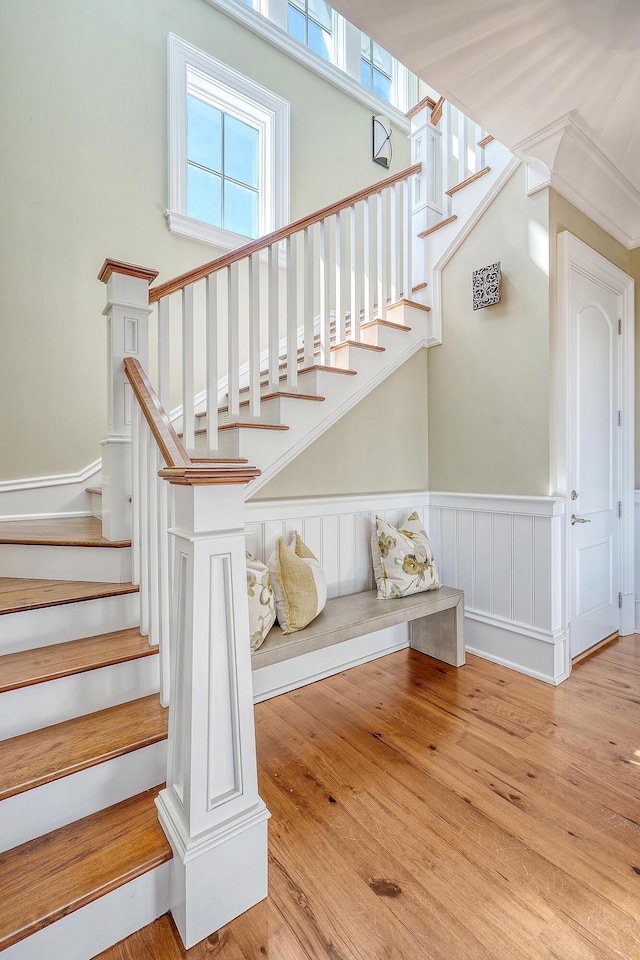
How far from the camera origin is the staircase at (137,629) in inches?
42.3

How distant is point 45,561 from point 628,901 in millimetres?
2116

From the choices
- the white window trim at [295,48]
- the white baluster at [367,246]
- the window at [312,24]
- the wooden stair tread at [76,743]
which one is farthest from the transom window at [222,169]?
the wooden stair tread at [76,743]

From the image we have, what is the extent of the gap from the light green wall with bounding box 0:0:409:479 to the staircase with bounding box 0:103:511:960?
0.61 meters

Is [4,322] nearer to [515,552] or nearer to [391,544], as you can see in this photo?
[391,544]

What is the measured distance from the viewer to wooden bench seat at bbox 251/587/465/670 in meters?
1.87

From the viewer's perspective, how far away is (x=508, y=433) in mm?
2471

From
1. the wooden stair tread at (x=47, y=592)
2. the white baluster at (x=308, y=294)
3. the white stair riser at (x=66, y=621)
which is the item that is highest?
the white baluster at (x=308, y=294)

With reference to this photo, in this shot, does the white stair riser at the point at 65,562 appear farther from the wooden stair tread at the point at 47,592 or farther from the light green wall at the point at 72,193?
the light green wall at the point at 72,193

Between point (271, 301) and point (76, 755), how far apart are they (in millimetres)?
1894

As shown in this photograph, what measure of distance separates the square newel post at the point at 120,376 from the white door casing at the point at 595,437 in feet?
6.57

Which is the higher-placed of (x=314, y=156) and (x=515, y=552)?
(x=314, y=156)

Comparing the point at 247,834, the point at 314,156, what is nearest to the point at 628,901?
the point at 247,834

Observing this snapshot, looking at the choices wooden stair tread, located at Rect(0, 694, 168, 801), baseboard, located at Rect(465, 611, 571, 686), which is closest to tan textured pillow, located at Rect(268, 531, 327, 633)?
wooden stair tread, located at Rect(0, 694, 168, 801)

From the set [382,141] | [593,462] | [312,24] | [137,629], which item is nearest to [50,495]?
[137,629]
